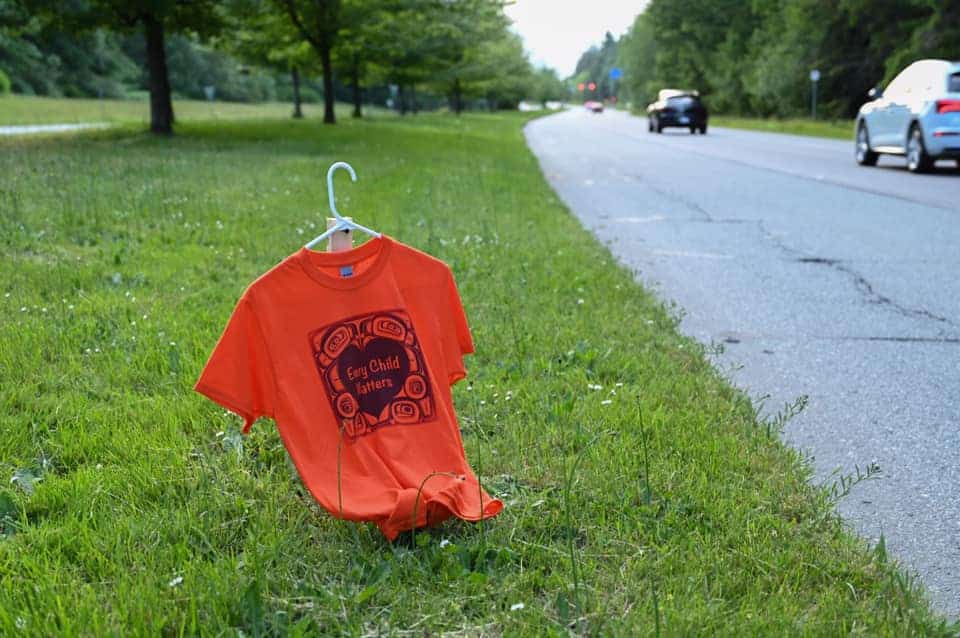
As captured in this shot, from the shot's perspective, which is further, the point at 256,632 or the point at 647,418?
the point at 647,418

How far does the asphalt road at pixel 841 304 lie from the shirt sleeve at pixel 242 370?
6.33 feet

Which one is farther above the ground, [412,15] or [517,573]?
Result: [412,15]

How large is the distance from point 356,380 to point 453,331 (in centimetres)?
38

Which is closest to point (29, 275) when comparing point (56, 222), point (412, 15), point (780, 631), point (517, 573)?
point (56, 222)

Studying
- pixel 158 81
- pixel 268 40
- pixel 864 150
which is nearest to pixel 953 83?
pixel 864 150

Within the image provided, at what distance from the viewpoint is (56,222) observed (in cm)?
800

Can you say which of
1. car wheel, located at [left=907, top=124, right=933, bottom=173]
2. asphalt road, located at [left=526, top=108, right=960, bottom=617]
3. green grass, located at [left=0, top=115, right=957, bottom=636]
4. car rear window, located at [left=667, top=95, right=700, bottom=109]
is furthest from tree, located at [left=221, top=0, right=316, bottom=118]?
green grass, located at [left=0, top=115, right=957, bottom=636]

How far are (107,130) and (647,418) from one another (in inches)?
852

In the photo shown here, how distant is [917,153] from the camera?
1566cm

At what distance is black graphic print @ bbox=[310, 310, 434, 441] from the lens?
298 cm

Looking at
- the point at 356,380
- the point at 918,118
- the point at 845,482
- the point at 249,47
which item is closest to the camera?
the point at 356,380

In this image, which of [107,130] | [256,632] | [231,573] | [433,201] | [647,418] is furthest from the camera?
[107,130]

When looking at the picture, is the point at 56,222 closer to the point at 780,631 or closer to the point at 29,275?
the point at 29,275

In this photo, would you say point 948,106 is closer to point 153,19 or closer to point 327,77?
point 153,19
